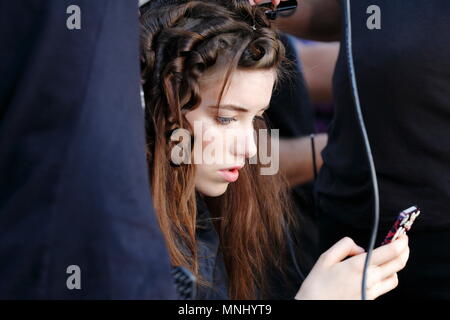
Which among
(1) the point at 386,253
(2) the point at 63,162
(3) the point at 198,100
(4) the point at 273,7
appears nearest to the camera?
(2) the point at 63,162

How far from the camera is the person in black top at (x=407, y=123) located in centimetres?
116

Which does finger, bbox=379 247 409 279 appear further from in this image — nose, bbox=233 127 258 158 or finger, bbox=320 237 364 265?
nose, bbox=233 127 258 158

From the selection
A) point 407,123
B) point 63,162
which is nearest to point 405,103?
point 407,123

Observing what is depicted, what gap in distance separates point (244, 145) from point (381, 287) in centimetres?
35

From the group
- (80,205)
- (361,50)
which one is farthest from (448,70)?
(80,205)

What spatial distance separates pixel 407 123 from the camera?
120 cm

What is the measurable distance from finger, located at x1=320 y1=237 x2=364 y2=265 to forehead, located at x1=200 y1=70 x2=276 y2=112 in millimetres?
301

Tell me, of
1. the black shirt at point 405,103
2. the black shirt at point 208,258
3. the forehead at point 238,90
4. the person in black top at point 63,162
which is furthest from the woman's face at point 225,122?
the person in black top at point 63,162

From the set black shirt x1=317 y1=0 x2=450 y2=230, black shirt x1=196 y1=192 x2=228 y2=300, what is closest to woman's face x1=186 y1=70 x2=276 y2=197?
black shirt x1=196 y1=192 x2=228 y2=300

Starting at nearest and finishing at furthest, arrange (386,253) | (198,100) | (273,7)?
1. (386,253)
2. (198,100)
3. (273,7)

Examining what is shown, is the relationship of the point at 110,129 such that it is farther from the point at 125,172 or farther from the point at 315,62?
the point at 315,62

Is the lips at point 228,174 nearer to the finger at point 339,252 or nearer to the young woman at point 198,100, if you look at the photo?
the young woman at point 198,100

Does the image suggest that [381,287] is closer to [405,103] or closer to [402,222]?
[402,222]

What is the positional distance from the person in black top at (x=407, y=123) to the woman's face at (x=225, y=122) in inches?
9.8
